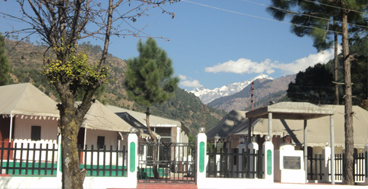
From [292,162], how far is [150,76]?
1166 cm

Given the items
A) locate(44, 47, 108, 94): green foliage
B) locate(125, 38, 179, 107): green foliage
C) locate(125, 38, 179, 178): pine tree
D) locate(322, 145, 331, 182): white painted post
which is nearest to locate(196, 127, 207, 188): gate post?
locate(44, 47, 108, 94): green foliage

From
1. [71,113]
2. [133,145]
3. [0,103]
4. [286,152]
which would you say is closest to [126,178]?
[133,145]

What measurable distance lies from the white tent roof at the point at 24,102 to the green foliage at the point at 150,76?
17.2 ft

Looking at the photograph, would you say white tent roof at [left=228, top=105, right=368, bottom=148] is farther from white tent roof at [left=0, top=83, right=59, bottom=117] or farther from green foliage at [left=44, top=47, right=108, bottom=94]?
green foliage at [left=44, top=47, right=108, bottom=94]

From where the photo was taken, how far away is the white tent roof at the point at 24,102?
20770 millimetres

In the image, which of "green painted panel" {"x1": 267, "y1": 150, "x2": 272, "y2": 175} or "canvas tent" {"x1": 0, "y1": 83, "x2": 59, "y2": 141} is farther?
"canvas tent" {"x1": 0, "y1": 83, "x2": 59, "y2": 141}

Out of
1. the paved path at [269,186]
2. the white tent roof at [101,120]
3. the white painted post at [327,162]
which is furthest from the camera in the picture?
the white tent roof at [101,120]

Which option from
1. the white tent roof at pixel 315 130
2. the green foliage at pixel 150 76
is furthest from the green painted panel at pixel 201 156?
the green foliage at pixel 150 76

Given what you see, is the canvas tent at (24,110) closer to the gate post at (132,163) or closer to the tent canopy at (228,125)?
the gate post at (132,163)

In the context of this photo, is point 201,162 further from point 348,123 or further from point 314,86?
point 314,86

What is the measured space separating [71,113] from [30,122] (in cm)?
1234

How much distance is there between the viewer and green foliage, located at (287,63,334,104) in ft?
154

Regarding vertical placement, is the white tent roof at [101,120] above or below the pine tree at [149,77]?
below

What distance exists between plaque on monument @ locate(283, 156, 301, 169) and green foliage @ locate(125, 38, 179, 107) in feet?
36.5
